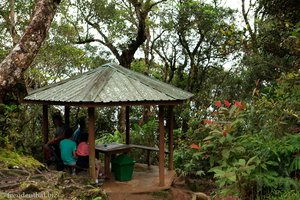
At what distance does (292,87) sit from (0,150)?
16.6ft

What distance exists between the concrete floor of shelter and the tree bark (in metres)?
3.46

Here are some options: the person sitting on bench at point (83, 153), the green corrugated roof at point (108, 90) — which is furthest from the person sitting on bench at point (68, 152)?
the green corrugated roof at point (108, 90)

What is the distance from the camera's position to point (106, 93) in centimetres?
754

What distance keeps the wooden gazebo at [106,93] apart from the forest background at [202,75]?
2.62ft

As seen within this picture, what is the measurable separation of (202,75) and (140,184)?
34.4ft

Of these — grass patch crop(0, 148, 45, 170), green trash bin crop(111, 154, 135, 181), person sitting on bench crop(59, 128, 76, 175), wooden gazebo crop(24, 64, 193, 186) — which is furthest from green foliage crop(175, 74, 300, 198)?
person sitting on bench crop(59, 128, 76, 175)

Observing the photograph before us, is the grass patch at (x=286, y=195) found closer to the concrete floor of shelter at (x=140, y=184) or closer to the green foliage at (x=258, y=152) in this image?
the green foliage at (x=258, y=152)

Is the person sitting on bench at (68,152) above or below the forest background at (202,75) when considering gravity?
below

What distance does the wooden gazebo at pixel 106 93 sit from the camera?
740 cm

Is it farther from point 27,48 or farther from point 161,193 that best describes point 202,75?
point 27,48

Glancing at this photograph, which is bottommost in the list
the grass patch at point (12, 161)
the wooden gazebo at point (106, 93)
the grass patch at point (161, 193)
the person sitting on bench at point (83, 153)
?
the grass patch at point (161, 193)

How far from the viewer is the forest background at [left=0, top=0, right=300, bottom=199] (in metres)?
4.93

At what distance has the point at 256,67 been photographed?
12758 mm

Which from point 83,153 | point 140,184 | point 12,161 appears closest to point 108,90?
point 83,153
